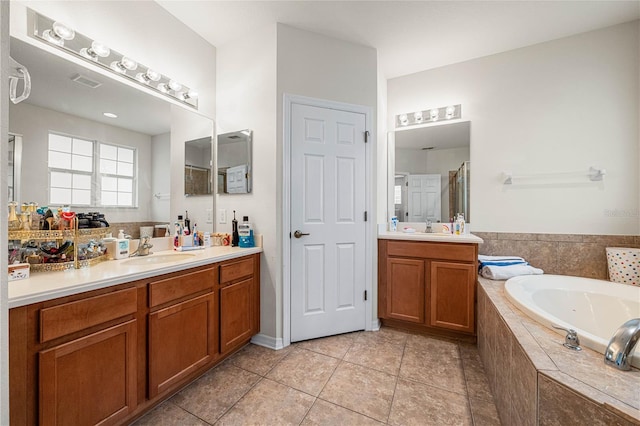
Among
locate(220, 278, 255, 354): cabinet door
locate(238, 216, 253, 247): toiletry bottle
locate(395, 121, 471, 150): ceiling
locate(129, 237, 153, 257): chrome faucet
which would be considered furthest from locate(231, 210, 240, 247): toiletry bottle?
locate(395, 121, 471, 150): ceiling

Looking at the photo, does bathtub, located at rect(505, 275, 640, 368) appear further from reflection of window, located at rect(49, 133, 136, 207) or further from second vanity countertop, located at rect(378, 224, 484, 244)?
reflection of window, located at rect(49, 133, 136, 207)

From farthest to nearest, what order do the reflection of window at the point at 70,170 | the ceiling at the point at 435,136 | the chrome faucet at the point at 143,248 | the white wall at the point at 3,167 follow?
the ceiling at the point at 435,136 → the chrome faucet at the point at 143,248 → the reflection of window at the point at 70,170 → the white wall at the point at 3,167

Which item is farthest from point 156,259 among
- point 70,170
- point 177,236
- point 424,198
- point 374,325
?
point 424,198

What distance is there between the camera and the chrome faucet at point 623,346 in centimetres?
90

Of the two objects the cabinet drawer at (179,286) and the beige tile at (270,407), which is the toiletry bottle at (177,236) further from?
the beige tile at (270,407)

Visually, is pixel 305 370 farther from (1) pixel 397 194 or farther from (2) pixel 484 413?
(1) pixel 397 194

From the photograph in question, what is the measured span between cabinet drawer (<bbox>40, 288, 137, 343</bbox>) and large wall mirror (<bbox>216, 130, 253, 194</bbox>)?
3.93 ft

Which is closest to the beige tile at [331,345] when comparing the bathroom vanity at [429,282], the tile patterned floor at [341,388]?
the tile patterned floor at [341,388]

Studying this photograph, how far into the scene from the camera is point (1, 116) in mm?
551

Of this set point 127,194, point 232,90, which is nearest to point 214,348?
point 127,194

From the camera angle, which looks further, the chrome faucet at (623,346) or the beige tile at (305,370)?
the beige tile at (305,370)

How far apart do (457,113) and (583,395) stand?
2.58 metres

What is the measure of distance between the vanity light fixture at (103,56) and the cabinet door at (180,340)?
1.60m

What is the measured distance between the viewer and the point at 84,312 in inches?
43.2
